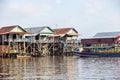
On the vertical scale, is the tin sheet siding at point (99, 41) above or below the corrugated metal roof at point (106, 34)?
below

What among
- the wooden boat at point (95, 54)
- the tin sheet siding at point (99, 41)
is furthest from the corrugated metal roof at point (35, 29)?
the tin sheet siding at point (99, 41)

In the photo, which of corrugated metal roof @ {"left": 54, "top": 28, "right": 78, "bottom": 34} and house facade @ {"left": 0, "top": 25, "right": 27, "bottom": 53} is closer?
house facade @ {"left": 0, "top": 25, "right": 27, "bottom": 53}

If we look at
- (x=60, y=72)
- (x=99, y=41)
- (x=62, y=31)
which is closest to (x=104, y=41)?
(x=99, y=41)

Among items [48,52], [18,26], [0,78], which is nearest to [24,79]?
[0,78]

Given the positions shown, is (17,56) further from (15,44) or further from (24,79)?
(24,79)

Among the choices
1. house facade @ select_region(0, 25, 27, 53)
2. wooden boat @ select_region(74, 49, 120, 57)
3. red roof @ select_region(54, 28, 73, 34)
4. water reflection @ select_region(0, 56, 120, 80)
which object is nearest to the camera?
water reflection @ select_region(0, 56, 120, 80)

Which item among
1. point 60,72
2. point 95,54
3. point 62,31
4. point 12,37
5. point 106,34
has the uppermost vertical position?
point 62,31

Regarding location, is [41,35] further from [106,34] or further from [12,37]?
[106,34]

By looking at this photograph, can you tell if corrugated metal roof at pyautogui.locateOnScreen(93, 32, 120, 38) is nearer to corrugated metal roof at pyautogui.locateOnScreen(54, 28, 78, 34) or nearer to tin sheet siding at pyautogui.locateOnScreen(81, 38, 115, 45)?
tin sheet siding at pyautogui.locateOnScreen(81, 38, 115, 45)

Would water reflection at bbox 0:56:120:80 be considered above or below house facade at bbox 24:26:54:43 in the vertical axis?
below

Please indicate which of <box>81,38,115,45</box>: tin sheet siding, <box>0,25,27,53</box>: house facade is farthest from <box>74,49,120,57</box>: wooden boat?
<box>0,25,27,53</box>: house facade

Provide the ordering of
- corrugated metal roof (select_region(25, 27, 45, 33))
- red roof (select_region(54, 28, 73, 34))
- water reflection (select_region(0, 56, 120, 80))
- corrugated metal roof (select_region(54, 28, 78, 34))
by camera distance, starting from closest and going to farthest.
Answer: water reflection (select_region(0, 56, 120, 80)) → corrugated metal roof (select_region(25, 27, 45, 33)) → corrugated metal roof (select_region(54, 28, 78, 34)) → red roof (select_region(54, 28, 73, 34))

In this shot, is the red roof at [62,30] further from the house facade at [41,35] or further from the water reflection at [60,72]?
the water reflection at [60,72]

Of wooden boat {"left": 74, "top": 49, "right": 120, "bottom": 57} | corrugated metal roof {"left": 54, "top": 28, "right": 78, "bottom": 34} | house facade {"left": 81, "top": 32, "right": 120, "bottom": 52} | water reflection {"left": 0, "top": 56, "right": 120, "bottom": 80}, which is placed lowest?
water reflection {"left": 0, "top": 56, "right": 120, "bottom": 80}
